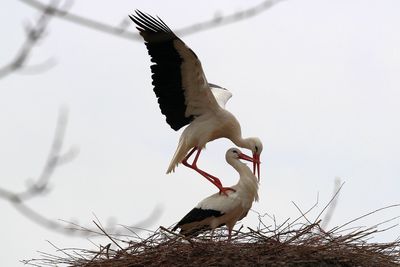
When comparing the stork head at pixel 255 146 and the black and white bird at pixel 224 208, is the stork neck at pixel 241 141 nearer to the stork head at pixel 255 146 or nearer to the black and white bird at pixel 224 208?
the stork head at pixel 255 146

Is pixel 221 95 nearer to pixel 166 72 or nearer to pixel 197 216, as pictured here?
pixel 166 72

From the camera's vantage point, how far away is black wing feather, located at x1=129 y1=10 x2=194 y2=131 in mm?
7594

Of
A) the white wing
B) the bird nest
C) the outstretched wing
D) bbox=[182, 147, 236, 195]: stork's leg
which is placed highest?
the white wing

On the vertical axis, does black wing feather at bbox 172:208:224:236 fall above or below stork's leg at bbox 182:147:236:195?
below

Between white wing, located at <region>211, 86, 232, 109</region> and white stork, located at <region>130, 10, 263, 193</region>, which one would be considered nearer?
white stork, located at <region>130, 10, 263, 193</region>

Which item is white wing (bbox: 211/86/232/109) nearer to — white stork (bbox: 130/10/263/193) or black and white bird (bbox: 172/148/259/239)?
white stork (bbox: 130/10/263/193)

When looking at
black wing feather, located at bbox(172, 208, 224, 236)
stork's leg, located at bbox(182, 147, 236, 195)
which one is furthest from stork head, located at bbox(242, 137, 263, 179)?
black wing feather, located at bbox(172, 208, 224, 236)

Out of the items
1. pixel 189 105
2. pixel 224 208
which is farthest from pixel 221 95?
→ pixel 224 208

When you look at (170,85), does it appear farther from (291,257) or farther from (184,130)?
(291,257)

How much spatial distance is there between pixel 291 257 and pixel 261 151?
2.08 metres

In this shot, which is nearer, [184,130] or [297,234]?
[297,234]

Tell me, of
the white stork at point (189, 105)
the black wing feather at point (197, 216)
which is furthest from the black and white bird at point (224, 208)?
the white stork at point (189, 105)

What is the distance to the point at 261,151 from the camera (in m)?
8.05

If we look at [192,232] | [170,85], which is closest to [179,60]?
[170,85]
